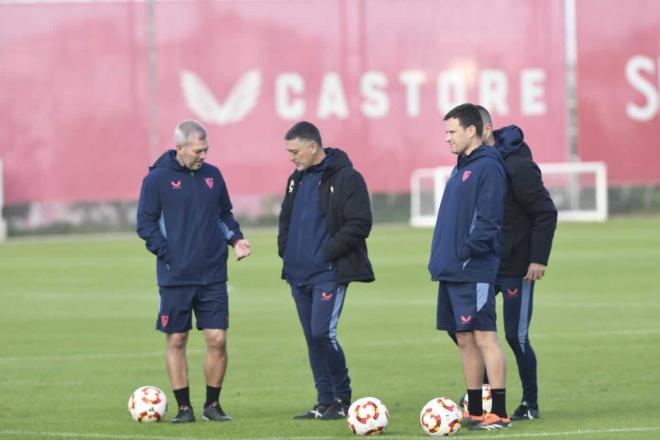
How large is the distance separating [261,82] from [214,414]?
109ft

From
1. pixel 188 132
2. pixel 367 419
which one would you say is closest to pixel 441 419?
pixel 367 419

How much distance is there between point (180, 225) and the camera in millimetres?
11633

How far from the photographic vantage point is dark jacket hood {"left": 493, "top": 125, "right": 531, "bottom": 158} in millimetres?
11172

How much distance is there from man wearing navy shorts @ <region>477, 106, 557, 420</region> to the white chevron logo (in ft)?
108

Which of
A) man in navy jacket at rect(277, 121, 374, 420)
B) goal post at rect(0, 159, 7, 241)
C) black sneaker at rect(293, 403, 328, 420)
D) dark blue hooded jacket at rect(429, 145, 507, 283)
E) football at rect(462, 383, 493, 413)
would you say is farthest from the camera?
goal post at rect(0, 159, 7, 241)

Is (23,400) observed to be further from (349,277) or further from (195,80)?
(195,80)

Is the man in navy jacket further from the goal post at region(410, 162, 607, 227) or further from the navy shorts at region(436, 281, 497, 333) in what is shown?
the goal post at region(410, 162, 607, 227)

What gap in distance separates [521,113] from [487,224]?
35633 mm

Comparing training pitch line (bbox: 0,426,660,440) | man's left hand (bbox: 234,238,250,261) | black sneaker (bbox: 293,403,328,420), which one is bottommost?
black sneaker (bbox: 293,403,328,420)

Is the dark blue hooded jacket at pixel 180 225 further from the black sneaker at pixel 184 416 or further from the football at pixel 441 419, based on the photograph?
the football at pixel 441 419

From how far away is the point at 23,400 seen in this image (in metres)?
13.1

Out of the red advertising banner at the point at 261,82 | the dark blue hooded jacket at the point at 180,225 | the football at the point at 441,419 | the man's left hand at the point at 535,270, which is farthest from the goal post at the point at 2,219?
the football at the point at 441,419

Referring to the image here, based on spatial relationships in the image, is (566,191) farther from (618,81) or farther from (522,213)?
(522,213)

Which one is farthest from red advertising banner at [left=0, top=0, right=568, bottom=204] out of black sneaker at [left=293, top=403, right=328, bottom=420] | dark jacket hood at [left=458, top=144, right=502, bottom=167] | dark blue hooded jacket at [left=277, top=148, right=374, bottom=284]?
dark jacket hood at [left=458, top=144, right=502, bottom=167]
